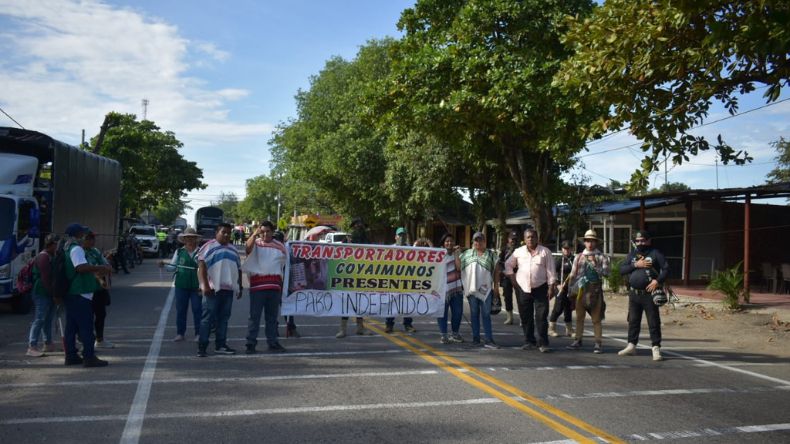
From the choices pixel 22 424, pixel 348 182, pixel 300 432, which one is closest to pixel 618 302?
pixel 300 432

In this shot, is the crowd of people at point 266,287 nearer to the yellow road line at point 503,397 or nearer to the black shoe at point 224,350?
the black shoe at point 224,350

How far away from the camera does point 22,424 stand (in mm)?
5785

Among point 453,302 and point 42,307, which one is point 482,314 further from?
point 42,307

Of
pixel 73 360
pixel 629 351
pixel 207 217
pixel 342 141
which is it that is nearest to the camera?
pixel 73 360

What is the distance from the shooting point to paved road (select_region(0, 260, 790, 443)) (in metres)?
5.67

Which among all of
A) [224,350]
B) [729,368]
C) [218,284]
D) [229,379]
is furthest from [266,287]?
[729,368]

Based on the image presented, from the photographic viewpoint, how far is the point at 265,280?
31.1 feet

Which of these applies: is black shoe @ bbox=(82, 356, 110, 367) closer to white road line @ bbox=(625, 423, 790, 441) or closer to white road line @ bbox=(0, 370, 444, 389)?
white road line @ bbox=(0, 370, 444, 389)

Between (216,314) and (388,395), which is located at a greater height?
(216,314)

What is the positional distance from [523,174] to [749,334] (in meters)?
8.15

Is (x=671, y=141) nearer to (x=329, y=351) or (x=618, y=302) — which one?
(x=329, y=351)

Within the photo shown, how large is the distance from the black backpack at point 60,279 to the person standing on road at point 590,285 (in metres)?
7.05

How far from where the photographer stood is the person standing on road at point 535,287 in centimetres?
997

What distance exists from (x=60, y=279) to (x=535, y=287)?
20.8 feet
